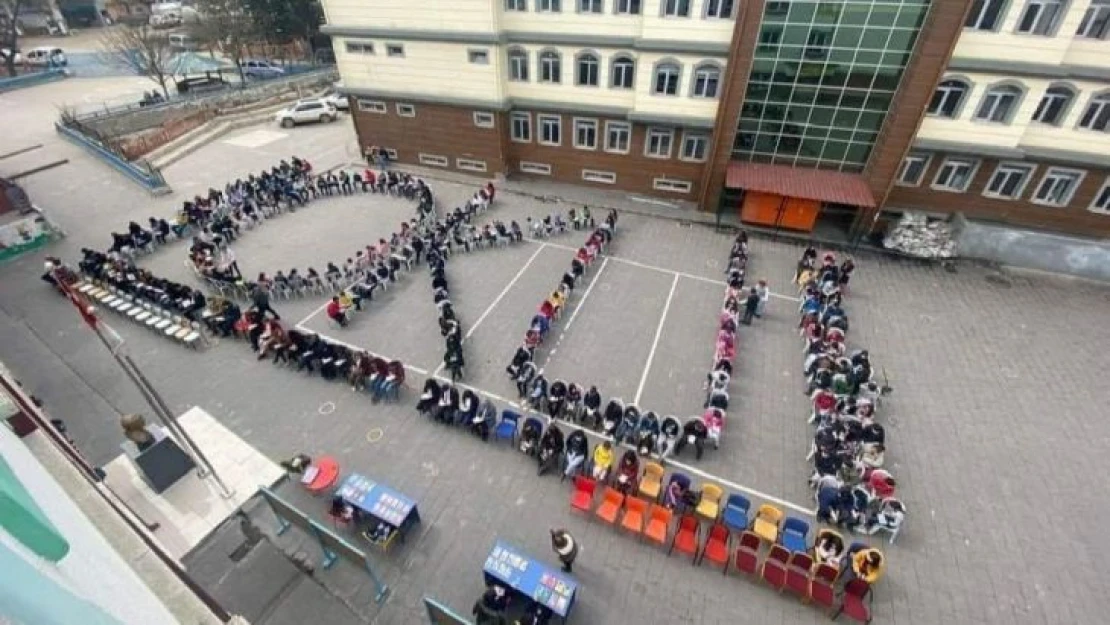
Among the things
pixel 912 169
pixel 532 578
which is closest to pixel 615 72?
pixel 912 169

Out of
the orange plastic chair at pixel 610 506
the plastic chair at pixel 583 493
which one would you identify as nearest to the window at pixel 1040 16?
the orange plastic chair at pixel 610 506

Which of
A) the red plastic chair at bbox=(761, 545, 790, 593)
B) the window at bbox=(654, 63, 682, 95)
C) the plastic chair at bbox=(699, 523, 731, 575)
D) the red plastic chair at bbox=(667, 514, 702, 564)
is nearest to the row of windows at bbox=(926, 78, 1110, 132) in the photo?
the window at bbox=(654, 63, 682, 95)

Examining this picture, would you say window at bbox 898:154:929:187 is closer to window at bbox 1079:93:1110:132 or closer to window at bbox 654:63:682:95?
window at bbox 1079:93:1110:132

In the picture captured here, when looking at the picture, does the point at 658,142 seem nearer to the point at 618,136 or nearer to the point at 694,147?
the point at 694,147

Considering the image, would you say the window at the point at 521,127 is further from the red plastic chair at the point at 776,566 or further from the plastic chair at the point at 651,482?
the red plastic chair at the point at 776,566

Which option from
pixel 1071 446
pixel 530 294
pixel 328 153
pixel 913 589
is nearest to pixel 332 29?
pixel 328 153

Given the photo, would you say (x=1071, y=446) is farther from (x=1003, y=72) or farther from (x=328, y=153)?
(x=328, y=153)
